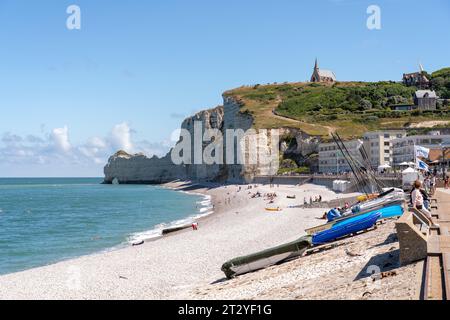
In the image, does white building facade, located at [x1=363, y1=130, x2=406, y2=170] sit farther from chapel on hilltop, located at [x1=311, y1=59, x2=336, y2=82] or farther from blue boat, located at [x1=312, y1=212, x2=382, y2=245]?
chapel on hilltop, located at [x1=311, y1=59, x2=336, y2=82]

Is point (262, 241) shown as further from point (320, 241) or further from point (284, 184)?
point (284, 184)

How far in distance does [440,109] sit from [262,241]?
10884 cm

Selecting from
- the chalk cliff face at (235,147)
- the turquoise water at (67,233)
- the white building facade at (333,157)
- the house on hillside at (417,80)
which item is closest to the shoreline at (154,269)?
the turquoise water at (67,233)

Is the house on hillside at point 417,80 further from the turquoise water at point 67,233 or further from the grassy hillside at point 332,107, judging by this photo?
the turquoise water at point 67,233

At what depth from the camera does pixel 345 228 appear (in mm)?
21391

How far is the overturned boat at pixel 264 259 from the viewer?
19.2 meters

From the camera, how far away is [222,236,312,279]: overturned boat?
62.9 feet

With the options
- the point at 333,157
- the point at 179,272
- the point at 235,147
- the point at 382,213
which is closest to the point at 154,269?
the point at 179,272

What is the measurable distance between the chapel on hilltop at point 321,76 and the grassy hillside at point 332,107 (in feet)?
52.3

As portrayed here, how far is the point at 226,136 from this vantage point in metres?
133

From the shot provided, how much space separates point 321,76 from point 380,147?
105m

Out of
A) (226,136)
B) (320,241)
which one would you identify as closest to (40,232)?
(320,241)

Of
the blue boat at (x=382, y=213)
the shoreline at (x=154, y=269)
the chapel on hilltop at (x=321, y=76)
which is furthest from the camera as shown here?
the chapel on hilltop at (x=321, y=76)

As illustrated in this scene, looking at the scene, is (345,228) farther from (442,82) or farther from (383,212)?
(442,82)
